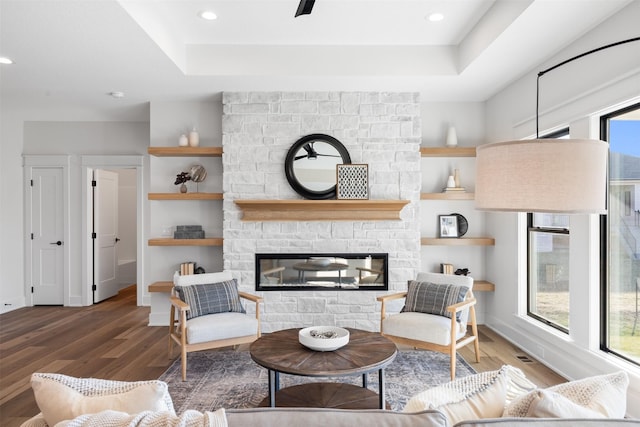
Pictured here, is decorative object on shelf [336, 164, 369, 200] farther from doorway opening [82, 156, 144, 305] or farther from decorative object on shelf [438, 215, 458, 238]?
doorway opening [82, 156, 144, 305]

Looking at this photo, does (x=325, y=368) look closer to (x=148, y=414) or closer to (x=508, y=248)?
(x=148, y=414)

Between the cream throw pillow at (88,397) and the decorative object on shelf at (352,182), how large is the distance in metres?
3.24

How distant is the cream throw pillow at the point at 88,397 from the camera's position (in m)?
1.06

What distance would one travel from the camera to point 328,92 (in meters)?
4.30

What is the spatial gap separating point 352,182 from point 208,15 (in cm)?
207

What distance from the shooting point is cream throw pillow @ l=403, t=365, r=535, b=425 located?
3.47ft

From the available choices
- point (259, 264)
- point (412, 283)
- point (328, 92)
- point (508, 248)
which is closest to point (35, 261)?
point (259, 264)

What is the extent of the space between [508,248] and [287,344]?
2.78 meters

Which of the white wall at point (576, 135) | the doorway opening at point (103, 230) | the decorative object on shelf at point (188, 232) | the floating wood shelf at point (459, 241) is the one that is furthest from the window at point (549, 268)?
the doorway opening at point (103, 230)

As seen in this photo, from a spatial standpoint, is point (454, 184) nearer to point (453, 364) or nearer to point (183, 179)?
point (453, 364)

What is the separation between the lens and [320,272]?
14.3ft

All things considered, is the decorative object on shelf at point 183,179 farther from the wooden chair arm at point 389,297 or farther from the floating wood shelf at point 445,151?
the floating wood shelf at point 445,151

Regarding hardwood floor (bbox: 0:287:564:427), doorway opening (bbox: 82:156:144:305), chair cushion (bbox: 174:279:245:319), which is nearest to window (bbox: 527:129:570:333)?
hardwood floor (bbox: 0:287:564:427)

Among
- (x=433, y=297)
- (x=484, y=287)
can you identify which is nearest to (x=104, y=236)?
(x=433, y=297)
